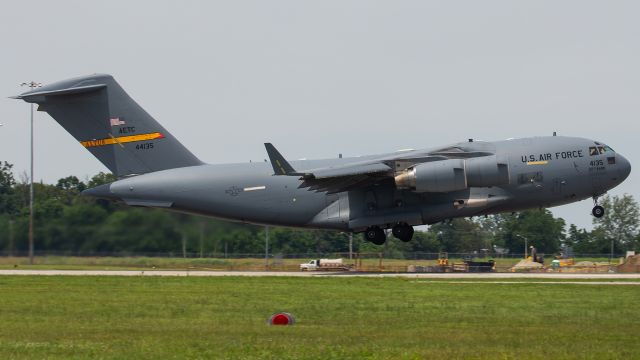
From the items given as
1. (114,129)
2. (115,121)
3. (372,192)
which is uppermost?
(115,121)

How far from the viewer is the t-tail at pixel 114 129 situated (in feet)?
139

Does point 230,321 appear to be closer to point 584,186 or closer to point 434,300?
point 434,300

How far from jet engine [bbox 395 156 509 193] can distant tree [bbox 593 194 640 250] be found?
34.0 meters

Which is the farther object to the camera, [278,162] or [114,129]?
[114,129]

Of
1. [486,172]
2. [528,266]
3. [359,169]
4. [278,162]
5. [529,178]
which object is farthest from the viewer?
[528,266]

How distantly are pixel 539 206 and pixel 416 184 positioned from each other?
5.47m

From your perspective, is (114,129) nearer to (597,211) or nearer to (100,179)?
(100,179)

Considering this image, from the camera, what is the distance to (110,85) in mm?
42969

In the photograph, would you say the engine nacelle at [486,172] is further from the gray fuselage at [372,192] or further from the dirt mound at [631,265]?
the dirt mound at [631,265]

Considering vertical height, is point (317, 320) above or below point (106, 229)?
below

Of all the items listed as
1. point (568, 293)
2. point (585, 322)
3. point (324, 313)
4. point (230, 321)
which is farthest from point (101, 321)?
point (568, 293)

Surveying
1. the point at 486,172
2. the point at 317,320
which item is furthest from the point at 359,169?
the point at 317,320

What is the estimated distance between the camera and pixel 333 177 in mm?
39750

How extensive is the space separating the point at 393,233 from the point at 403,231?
598mm
